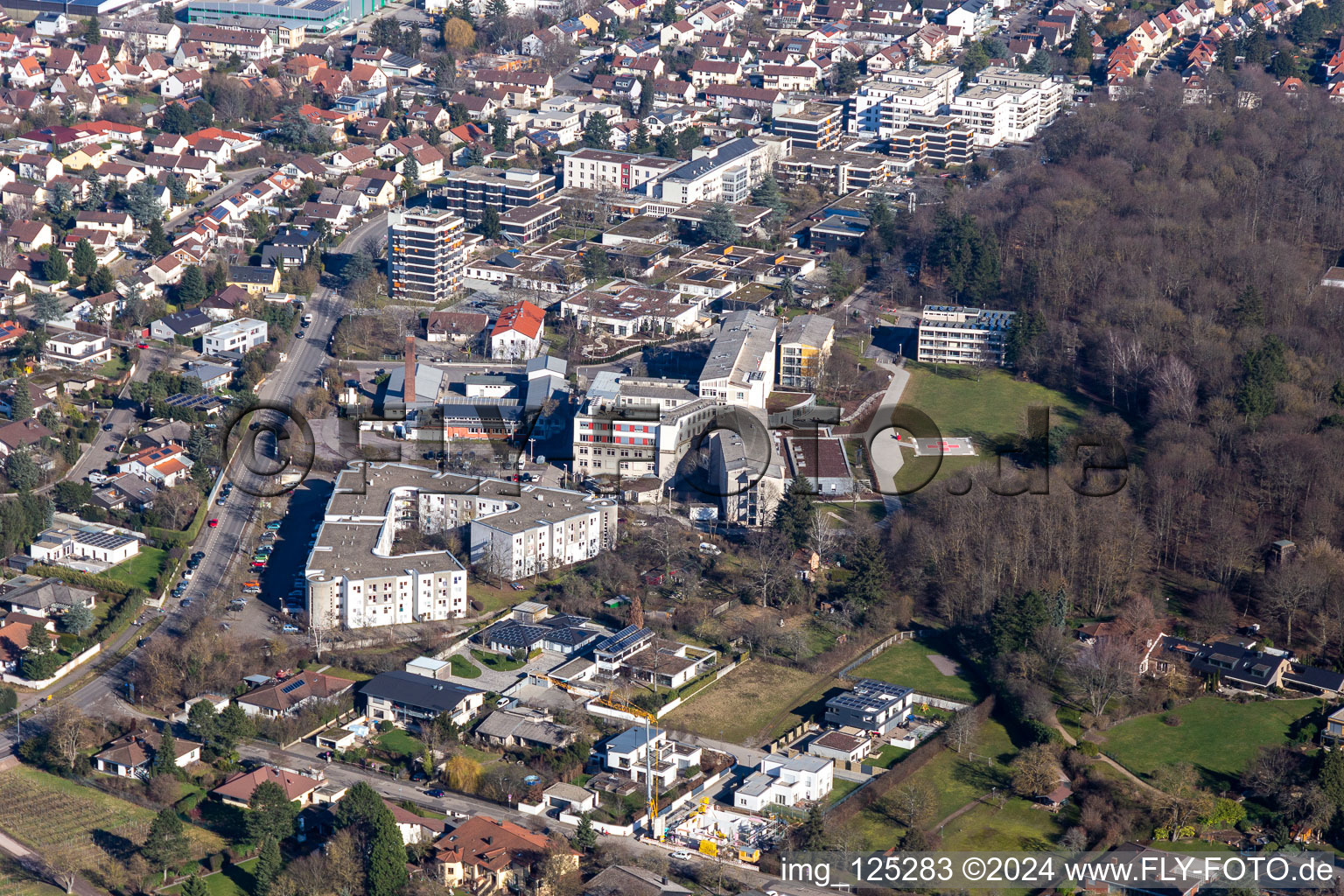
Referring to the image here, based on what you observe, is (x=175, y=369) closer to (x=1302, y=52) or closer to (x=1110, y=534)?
(x=1110, y=534)

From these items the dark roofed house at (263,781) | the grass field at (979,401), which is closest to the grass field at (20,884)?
the dark roofed house at (263,781)

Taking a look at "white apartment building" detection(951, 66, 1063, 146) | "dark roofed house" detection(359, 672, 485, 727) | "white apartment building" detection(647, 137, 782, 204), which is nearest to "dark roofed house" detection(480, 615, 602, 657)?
"dark roofed house" detection(359, 672, 485, 727)

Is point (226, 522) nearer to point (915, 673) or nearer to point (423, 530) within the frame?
point (423, 530)

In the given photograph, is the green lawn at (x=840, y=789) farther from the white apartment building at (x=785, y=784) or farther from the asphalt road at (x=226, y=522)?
→ the asphalt road at (x=226, y=522)

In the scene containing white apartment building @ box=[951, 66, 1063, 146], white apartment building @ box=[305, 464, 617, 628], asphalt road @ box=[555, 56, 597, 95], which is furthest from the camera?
asphalt road @ box=[555, 56, 597, 95]

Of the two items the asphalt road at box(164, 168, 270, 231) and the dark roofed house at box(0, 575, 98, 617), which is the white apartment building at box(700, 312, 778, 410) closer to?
the dark roofed house at box(0, 575, 98, 617)

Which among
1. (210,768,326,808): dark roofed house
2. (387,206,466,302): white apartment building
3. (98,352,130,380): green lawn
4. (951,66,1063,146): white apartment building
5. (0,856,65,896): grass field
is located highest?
(951,66,1063,146): white apartment building
